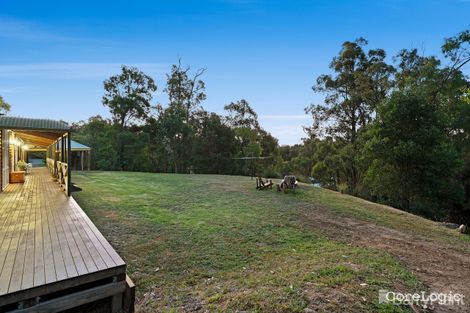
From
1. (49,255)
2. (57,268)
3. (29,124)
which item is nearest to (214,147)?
(29,124)

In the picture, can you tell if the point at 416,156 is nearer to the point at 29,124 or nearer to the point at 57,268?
the point at 57,268

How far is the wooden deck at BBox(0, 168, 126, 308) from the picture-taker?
225cm

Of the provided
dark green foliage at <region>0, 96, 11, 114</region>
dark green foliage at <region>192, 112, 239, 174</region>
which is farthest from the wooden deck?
dark green foliage at <region>0, 96, 11, 114</region>

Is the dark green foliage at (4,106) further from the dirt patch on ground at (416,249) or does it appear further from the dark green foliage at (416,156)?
the dark green foliage at (416,156)

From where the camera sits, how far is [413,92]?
36.8ft

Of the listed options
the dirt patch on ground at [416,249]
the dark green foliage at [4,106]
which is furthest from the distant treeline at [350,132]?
the dark green foliage at [4,106]

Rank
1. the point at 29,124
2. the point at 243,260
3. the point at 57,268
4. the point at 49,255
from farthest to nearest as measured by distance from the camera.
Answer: the point at 29,124 → the point at 243,260 → the point at 49,255 → the point at 57,268

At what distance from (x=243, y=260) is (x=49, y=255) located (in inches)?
101

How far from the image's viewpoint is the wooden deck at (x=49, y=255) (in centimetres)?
225

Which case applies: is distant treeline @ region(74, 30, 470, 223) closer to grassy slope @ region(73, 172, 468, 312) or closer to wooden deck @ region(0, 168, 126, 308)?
grassy slope @ region(73, 172, 468, 312)

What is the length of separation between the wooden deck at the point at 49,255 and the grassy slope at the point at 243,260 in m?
0.60

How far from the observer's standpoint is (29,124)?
6.30m

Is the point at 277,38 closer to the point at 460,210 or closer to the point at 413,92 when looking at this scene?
the point at 413,92

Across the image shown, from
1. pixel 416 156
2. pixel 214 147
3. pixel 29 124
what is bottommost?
pixel 416 156
